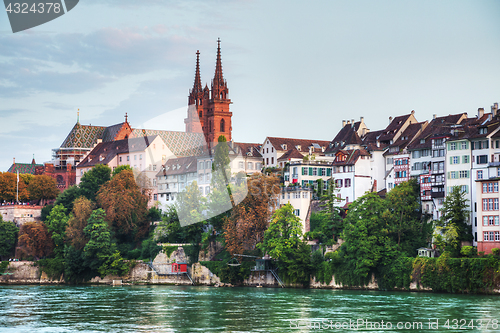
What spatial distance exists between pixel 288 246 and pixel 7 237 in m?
44.2

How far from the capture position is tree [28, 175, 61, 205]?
11638 cm

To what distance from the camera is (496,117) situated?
74.4 metres

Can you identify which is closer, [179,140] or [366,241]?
[366,241]

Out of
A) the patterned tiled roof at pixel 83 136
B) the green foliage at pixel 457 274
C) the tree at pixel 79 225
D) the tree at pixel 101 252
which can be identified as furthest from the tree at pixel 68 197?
the green foliage at pixel 457 274

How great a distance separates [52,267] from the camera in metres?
95.3

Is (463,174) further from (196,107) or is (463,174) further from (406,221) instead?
(196,107)

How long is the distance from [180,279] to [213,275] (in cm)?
499

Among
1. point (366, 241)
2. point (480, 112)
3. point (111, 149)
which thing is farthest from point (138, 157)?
point (480, 112)

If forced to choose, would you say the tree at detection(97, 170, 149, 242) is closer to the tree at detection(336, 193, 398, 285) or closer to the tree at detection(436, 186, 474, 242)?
the tree at detection(336, 193, 398, 285)

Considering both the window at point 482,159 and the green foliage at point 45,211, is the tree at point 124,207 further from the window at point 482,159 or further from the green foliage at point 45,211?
the window at point 482,159

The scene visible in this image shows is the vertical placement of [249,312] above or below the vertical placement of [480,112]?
below

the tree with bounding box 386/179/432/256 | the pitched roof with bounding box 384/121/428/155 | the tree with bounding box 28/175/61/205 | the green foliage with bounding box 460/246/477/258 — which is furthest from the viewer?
the tree with bounding box 28/175/61/205

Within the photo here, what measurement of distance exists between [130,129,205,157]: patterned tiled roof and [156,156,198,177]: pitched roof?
6921mm

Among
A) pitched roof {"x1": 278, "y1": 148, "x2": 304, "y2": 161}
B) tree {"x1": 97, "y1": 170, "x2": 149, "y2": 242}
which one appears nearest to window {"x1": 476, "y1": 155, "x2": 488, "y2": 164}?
pitched roof {"x1": 278, "y1": 148, "x2": 304, "y2": 161}
